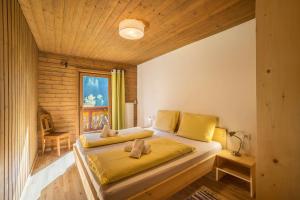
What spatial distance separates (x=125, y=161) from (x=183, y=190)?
3.36ft

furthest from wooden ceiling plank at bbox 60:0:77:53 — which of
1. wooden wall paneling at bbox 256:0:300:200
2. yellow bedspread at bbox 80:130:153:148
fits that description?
wooden wall paneling at bbox 256:0:300:200

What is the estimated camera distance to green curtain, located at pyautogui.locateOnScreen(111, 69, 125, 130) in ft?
14.2

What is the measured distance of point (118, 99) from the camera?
4.39 meters

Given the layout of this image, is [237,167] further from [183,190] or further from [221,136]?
[183,190]

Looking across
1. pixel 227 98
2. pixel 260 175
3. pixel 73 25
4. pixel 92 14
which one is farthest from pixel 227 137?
pixel 73 25

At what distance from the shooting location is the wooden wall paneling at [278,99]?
2.38 ft

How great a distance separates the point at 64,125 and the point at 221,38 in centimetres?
409

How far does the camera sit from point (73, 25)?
2.21 m

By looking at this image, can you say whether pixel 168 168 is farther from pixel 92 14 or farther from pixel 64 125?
pixel 64 125

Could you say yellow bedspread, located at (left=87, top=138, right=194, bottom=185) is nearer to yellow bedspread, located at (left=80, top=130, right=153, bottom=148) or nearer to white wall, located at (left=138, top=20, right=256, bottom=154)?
yellow bedspread, located at (left=80, top=130, right=153, bottom=148)

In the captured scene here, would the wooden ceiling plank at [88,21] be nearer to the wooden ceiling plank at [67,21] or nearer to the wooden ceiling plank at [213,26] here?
the wooden ceiling plank at [67,21]

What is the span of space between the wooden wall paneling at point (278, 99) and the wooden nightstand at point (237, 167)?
1.17 m

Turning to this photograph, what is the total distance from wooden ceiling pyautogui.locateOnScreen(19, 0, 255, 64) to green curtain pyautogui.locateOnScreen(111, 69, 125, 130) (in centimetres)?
136

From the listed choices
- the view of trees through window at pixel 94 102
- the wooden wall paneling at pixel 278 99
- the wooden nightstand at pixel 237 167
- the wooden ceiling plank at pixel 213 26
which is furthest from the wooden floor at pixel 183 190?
the wooden ceiling plank at pixel 213 26
